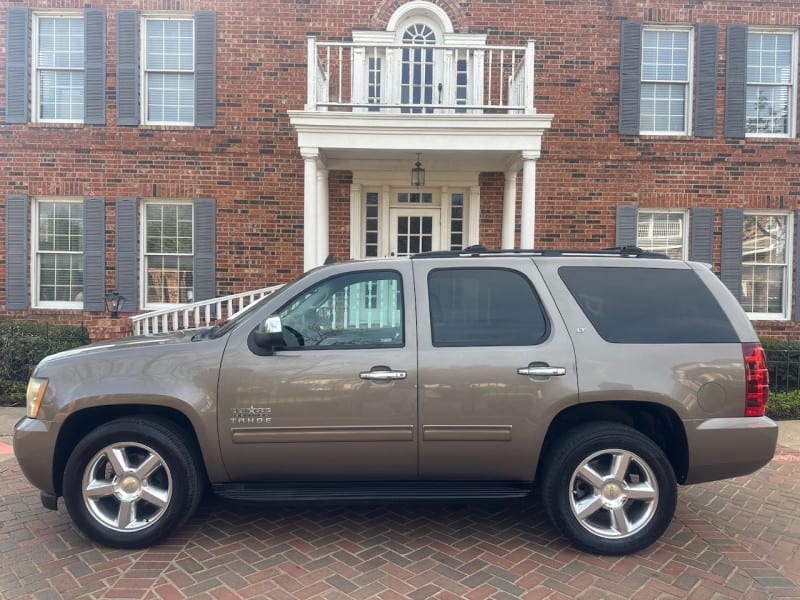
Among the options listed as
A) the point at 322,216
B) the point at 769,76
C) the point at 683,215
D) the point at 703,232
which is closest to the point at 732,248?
the point at 703,232

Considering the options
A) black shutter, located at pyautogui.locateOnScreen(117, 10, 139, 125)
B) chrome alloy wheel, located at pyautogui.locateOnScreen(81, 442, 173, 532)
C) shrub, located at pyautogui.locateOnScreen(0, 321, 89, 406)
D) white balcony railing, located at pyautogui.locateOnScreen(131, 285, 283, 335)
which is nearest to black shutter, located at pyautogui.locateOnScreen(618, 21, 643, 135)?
white balcony railing, located at pyautogui.locateOnScreen(131, 285, 283, 335)

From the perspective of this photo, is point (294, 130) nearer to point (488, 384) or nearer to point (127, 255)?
point (127, 255)

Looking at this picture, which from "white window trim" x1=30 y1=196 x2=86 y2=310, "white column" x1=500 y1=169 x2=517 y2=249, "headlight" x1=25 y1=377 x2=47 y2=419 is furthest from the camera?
"white window trim" x1=30 y1=196 x2=86 y2=310

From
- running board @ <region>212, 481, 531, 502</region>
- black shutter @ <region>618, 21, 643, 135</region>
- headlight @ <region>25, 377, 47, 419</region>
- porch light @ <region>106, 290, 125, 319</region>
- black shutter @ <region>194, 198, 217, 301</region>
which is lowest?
running board @ <region>212, 481, 531, 502</region>

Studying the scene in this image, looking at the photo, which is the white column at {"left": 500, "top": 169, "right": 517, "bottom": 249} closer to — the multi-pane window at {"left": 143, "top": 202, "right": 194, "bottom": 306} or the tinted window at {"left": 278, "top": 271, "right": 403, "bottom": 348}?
the multi-pane window at {"left": 143, "top": 202, "right": 194, "bottom": 306}

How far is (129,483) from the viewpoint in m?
3.57

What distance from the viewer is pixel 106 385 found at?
3.53 m

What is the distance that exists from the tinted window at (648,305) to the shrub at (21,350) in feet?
23.8

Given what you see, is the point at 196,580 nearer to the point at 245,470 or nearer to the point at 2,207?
the point at 245,470

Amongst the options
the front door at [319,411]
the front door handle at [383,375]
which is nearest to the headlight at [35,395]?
the front door at [319,411]

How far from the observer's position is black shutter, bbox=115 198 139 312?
9484 millimetres

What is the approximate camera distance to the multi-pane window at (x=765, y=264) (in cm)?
987

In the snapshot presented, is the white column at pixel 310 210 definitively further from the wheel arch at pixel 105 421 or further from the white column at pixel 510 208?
the wheel arch at pixel 105 421

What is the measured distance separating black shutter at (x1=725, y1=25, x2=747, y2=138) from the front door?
8686 mm
